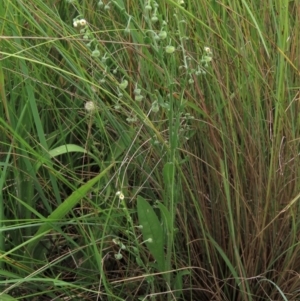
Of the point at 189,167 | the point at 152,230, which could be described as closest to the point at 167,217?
the point at 152,230

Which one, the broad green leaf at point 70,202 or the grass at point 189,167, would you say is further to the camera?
the grass at point 189,167

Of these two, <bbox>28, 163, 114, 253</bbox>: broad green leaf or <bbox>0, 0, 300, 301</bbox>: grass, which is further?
<bbox>0, 0, 300, 301</bbox>: grass

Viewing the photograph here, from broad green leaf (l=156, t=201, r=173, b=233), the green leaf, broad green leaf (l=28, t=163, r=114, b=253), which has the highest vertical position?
broad green leaf (l=28, t=163, r=114, b=253)

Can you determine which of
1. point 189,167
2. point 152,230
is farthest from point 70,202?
point 189,167

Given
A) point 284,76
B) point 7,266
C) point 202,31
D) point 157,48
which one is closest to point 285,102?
point 284,76

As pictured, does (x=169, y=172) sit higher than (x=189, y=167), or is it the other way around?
(x=169, y=172)

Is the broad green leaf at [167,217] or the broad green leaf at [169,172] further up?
the broad green leaf at [169,172]

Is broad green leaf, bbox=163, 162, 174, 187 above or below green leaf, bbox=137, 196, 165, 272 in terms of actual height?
above

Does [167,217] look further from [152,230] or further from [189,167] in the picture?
[189,167]

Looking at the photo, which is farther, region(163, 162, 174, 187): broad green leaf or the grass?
the grass

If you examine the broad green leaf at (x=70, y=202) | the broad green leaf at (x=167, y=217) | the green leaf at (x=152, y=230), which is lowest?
the green leaf at (x=152, y=230)

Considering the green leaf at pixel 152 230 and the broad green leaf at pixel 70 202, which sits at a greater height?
the broad green leaf at pixel 70 202

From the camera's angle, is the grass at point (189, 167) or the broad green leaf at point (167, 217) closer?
the broad green leaf at point (167, 217)

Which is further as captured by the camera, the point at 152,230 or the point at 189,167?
the point at 189,167
